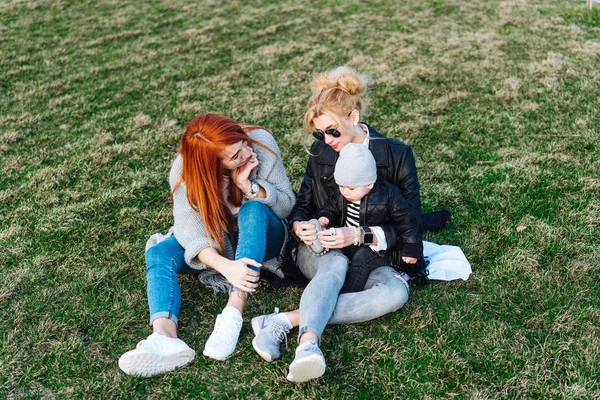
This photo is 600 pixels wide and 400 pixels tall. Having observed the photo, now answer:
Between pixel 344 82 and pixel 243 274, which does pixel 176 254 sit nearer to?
pixel 243 274

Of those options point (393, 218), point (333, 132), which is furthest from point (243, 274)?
point (333, 132)

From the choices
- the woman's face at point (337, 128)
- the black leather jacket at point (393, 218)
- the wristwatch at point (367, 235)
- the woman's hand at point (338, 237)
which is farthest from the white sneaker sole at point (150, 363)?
the woman's face at point (337, 128)

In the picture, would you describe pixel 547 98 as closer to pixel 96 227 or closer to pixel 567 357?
pixel 567 357

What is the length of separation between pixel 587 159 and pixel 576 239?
71.0 inches

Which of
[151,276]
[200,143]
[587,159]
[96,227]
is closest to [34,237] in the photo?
[96,227]

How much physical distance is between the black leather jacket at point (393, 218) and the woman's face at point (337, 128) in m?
0.42

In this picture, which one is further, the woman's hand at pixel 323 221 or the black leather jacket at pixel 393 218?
the woman's hand at pixel 323 221

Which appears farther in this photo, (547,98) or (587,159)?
(547,98)

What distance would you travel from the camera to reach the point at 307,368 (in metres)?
3.17

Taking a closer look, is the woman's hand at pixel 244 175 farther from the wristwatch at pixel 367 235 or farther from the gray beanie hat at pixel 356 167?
the wristwatch at pixel 367 235

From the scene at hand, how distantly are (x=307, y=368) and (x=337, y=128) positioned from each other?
5.88ft

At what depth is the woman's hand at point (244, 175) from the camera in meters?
4.04

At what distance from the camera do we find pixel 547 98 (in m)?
7.94

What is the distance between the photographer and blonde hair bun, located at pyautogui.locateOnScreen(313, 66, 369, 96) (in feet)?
13.7
